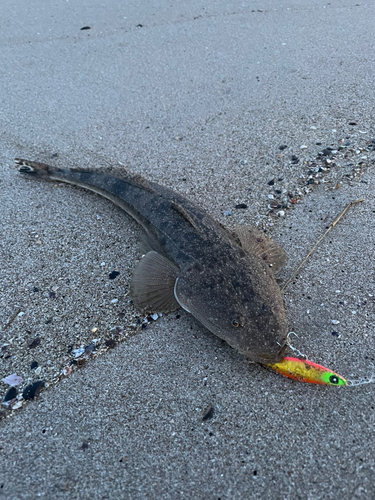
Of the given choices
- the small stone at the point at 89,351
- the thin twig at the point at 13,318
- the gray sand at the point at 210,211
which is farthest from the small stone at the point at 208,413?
the thin twig at the point at 13,318

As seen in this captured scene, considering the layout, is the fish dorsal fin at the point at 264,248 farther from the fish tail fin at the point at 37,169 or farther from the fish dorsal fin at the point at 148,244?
the fish tail fin at the point at 37,169

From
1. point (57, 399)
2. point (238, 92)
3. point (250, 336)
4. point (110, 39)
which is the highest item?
point (110, 39)

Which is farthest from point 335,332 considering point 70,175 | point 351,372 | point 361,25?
point 361,25

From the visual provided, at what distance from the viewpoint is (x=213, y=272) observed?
2514 mm

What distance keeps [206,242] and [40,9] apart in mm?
6131

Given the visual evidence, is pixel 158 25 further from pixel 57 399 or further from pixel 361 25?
pixel 57 399

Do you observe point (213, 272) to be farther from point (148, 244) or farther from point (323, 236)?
point (323, 236)

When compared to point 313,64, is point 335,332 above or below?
below

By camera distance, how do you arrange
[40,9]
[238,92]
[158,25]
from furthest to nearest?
[40,9]
[158,25]
[238,92]

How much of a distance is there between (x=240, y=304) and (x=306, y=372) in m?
0.54

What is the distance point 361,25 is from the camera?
5375mm

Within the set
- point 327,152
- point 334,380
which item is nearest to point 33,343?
point 334,380

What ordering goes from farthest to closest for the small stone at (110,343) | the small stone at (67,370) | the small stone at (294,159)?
the small stone at (294,159), the small stone at (110,343), the small stone at (67,370)

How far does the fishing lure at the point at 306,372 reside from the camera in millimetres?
2160
